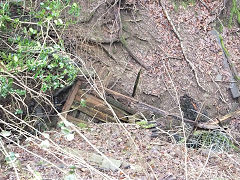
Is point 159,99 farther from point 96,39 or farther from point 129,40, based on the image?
point 96,39

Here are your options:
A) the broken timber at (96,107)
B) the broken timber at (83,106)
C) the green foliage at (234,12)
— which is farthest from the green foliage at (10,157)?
the green foliage at (234,12)

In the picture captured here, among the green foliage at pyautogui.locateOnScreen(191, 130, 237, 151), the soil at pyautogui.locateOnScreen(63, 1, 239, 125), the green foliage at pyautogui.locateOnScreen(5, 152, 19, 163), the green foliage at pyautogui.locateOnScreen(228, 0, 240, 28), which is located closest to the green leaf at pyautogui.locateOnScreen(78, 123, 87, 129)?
the soil at pyautogui.locateOnScreen(63, 1, 239, 125)

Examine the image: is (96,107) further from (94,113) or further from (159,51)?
(159,51)

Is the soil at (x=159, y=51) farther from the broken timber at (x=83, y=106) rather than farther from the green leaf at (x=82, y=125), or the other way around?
the green leaf at (x=82, y=125)

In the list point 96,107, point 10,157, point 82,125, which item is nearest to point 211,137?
point 96,107

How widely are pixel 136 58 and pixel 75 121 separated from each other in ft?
8.75

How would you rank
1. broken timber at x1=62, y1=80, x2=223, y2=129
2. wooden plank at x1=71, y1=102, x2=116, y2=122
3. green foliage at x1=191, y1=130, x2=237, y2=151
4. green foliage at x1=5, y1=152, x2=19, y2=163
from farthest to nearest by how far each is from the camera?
1. wooden plank at x1=71, y1=102, x2=116, y2=122
2. broken timber at x1=62, y1=80, x2=223, y2=129
3. green foliage at x1=191, y1=130, x2=237, y2=151
4. green foliage at x1=5, y1=152, x2=19, y2=163

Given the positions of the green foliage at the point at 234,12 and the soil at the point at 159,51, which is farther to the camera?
the green foliage at the point at 234,12

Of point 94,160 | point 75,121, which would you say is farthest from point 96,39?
point 94,160

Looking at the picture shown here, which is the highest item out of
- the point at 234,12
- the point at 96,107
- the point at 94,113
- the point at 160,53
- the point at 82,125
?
the point at 234,12

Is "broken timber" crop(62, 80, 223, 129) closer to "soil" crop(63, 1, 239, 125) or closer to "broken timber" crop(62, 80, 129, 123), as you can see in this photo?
"broken timber" crop(62, 80, 129, 123)

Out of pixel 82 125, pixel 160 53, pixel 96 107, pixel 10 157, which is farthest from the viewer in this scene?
pixel 160 53

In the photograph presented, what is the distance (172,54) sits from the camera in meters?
8.58

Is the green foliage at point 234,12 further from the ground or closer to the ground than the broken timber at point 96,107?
further from the ground
